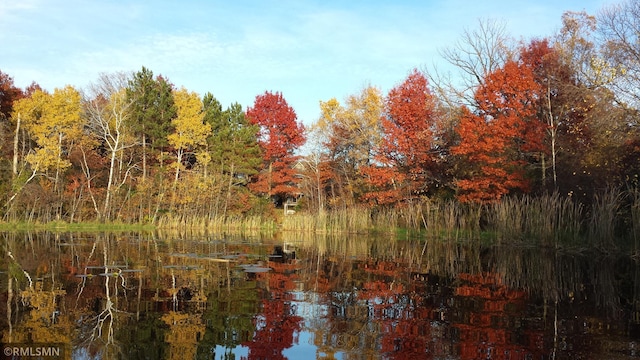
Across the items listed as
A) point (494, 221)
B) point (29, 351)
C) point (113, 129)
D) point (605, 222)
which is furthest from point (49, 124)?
point (605, 222)

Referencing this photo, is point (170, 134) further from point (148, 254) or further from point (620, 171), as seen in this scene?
point (620, 171)

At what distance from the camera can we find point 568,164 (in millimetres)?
18344

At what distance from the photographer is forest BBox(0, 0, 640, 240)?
51.0 ft

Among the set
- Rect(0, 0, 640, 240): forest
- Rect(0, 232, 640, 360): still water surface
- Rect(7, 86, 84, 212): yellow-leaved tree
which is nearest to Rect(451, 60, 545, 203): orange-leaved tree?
Rect(0, 0, 640, 240): forest

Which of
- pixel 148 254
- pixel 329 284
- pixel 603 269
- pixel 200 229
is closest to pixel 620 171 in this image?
pixel 603 269

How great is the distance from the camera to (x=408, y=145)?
24.0 meters

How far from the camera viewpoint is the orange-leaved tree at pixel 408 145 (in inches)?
949

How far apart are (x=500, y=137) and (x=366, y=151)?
13379mm

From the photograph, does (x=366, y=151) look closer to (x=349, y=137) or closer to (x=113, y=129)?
(x=349, y=137)

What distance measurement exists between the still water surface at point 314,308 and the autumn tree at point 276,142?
22.3 metres

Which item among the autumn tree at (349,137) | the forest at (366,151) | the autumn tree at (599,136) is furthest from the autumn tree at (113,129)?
the autumn tree at (599,136)

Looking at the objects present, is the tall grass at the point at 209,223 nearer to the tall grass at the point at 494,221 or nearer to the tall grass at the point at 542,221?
the tall grass at the point at 494,221

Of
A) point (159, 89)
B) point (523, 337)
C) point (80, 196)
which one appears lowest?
point (523, 337)

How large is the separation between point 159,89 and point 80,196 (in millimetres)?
8874
